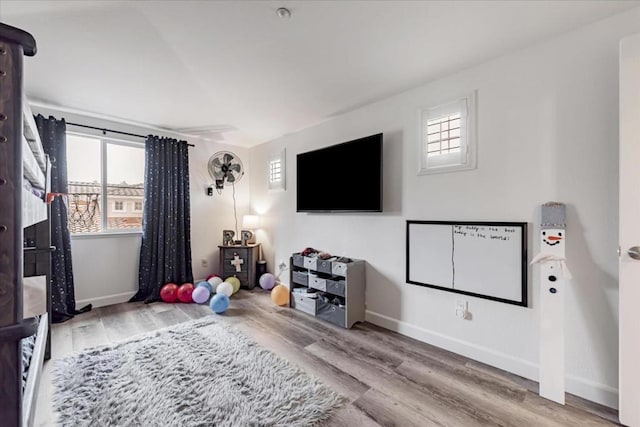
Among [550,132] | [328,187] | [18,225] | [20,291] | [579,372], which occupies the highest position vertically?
[550,132]

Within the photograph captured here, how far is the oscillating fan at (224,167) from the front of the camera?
422 centimetres

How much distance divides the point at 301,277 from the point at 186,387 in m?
1.63

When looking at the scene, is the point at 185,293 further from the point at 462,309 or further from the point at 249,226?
the point at 462,309

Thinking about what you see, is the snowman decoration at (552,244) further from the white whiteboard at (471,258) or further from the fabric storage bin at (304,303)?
the fabric storage bin at (304,303)

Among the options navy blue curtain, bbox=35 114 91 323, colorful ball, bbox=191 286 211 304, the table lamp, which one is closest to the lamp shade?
the table lamp

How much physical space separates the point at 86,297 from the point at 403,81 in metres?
4.17

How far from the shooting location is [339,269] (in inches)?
111

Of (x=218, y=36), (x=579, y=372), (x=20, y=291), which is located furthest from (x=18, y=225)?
(x=579, y=372)

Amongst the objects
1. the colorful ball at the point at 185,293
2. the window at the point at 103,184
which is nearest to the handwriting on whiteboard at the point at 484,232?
the colorful ball at the point at 185,293

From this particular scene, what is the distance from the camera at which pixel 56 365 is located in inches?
79.8

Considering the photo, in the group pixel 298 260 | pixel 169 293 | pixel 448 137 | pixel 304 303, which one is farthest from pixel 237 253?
pixel 448 137

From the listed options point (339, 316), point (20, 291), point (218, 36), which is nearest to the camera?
point (20, 291)

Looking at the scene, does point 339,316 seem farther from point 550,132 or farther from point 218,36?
point 218,36

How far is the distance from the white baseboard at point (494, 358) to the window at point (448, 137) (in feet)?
4.62
